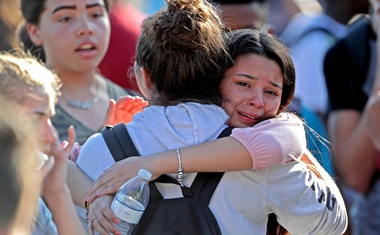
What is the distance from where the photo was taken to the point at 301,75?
6.35 m

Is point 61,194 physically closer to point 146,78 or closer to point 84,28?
point 146,78

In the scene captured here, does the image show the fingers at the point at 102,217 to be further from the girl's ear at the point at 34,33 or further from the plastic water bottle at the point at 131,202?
the girl's ear at the point at 34,33

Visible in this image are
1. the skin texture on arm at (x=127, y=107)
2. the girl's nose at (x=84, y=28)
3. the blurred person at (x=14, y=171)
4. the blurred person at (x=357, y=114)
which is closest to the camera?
the blurred person at (x=14, y=171)

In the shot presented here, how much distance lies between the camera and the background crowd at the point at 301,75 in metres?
4.95

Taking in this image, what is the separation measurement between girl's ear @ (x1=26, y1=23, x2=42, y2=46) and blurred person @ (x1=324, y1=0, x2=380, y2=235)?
155cm

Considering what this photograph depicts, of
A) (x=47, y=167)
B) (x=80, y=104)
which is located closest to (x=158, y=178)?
(x=47, y=167)

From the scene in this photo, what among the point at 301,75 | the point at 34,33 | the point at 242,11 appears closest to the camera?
the point at 34,33

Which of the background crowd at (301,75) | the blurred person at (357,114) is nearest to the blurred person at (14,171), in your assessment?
the background crowd at (301,75)

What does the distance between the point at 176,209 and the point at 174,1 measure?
2.16 feet

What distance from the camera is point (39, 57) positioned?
5105 millimetres

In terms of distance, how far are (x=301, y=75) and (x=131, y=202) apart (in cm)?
334

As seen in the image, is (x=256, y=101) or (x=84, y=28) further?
(x=84, y=28)

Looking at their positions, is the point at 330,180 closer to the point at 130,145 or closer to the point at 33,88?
the point at 130,145

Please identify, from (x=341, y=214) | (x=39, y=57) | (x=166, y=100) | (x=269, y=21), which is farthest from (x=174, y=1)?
(x=269, y=21)
